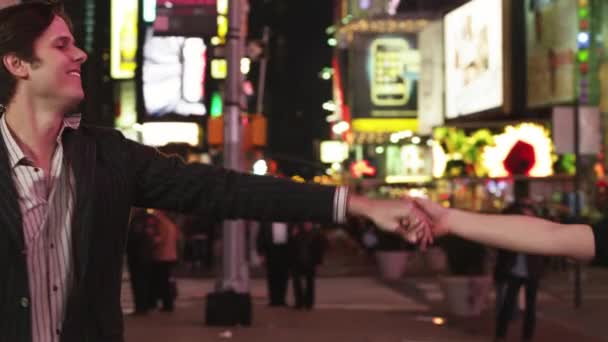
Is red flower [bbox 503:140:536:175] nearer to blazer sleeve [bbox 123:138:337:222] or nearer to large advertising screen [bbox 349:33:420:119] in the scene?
blazer sleeve [bbox 123:138:337:222]

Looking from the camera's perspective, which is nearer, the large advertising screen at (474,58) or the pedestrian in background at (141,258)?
the pedestrian in background at (141,258)

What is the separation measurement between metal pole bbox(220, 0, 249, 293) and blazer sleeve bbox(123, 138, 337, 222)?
14192mm

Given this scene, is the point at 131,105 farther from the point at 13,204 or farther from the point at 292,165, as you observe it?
the point at 292,165

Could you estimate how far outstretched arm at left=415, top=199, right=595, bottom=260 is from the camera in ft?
14.4

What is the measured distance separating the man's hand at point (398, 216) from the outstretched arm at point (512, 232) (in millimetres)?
105

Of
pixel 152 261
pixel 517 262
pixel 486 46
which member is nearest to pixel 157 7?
pixel 152 261

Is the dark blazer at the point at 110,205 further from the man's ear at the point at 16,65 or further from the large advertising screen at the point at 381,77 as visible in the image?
the large advertising screen at the point at 381,77

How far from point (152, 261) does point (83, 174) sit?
16311 millimetres

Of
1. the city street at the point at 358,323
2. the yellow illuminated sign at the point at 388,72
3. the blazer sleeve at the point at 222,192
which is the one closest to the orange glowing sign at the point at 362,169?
the yellow illuminated sign at the point at 388,72

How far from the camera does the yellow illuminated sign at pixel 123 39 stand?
47.0 meters

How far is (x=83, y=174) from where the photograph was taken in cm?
368

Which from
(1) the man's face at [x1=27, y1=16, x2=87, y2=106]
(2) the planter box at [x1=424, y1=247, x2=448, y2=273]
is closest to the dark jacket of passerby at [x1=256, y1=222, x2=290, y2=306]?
(2) the planter box at [x1=424, y1=247, x2=448, y2=273]

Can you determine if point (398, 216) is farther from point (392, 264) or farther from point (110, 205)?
point (392, 264)

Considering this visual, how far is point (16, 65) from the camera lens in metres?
3.71
